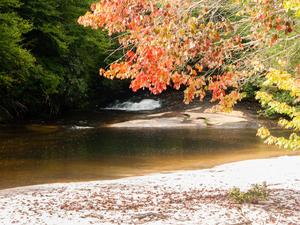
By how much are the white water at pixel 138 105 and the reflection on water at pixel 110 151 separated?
13.5m

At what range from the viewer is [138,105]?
43438 mm

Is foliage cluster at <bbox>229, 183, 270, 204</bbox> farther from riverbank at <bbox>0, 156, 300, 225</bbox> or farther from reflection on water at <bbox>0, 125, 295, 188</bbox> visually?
reflection on water at <bbox>0, 125, 295, 188</bbox>

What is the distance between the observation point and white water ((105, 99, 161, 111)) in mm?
42688

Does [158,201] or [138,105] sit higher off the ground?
[138,105]

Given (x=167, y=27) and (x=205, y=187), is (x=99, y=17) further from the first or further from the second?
(x=205, y=187)

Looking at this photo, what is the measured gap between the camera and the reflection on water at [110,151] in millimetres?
16703

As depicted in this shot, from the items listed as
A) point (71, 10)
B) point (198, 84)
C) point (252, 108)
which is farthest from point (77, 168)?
point (252, 108)

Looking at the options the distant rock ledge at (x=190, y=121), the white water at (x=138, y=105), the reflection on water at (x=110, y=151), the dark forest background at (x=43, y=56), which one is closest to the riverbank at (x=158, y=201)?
the reflection on water at (x=110, y=151)

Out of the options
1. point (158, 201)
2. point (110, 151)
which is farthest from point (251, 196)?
point (110, 151)

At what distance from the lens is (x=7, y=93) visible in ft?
98.5

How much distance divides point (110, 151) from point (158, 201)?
390 inches

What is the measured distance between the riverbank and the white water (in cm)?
2719

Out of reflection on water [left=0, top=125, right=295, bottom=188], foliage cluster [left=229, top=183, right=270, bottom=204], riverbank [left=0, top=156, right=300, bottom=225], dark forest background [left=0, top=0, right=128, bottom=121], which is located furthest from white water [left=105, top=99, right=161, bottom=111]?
foliage cluster [left=229, top=183, right=270, bottom=204]

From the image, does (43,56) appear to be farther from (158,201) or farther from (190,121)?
(158,201)
